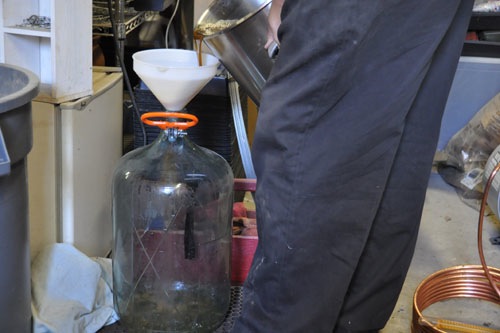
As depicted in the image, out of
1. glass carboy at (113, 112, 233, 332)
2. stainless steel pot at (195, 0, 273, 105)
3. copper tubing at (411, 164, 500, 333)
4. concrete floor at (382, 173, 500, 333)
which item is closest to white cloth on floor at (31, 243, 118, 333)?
glass carboy at (113, 112, 233, 332)

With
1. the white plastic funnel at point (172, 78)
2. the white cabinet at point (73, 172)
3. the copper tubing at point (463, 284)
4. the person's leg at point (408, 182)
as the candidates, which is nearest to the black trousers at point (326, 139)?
the person's leg at point (408, 182)

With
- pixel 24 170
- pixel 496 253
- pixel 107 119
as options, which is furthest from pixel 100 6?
pixel 496 253

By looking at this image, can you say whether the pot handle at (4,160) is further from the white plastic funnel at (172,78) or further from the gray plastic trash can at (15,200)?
the white plastic funnel at (172,78)

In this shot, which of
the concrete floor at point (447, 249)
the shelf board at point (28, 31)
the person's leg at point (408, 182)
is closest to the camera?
the person's leg at point (408, 182)

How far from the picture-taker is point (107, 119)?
1.76 metres

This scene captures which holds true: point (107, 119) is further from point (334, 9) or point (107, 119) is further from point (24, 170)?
point (334, 9)

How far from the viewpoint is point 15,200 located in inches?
43.6

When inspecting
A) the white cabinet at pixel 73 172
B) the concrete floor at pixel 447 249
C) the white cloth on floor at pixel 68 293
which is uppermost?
the white cabinet at pixel 73 172

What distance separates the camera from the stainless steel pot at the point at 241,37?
1.52 metres

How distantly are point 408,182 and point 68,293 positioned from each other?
80cm

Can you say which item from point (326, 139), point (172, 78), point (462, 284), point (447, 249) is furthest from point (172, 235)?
point (447, 249)

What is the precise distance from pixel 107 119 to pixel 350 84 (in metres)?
0.92

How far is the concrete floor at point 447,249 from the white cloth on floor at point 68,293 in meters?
0.72

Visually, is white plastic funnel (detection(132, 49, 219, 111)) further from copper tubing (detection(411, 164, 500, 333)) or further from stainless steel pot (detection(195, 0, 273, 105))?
copper tubing (detection(411, 164, 500, 333))
